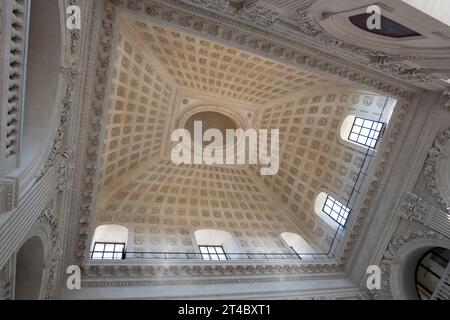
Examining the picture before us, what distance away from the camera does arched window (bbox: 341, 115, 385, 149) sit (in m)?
16.2

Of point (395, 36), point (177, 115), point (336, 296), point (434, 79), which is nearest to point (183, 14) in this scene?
point (395, 36)

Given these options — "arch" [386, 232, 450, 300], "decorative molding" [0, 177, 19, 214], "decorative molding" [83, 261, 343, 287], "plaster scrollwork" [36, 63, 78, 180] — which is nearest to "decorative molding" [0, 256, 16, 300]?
"decorative molding" [0, 177, 19, 214]

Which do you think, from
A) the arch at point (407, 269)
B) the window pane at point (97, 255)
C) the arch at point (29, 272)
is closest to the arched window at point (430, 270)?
the arch at point (407, 269)

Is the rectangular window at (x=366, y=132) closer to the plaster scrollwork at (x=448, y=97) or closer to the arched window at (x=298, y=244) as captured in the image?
the plaster scrollwork at (x=448, y=97)

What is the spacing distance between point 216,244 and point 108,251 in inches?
248

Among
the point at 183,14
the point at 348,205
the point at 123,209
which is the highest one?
the point at 183,14

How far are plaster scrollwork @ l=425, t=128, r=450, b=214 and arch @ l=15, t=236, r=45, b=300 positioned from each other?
16.6 m

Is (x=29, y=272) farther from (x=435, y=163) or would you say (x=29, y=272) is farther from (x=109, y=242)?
(x=435, y=163)

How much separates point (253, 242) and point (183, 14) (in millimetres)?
13313

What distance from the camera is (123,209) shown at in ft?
56.2

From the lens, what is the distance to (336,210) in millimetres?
18109

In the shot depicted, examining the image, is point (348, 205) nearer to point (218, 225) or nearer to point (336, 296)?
point (336, 296)

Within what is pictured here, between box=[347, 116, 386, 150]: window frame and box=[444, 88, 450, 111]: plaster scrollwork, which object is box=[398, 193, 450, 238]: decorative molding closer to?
box=[347, 116, 386, 150]: window frame

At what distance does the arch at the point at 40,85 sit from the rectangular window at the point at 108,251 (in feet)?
26.0
